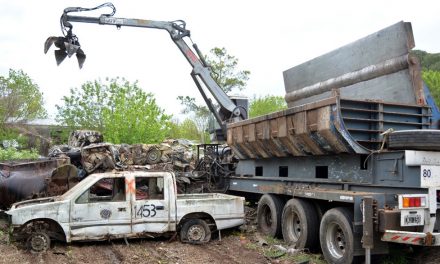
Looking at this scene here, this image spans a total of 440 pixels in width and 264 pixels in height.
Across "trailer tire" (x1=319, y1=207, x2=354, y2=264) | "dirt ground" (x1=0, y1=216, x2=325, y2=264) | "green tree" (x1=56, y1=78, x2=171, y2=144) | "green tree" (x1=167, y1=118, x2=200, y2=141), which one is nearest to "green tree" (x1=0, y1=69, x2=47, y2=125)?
"green tree" (x1=56, y1=78, x2=171, y2=144)

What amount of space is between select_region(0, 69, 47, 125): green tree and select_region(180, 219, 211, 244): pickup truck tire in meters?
28.7

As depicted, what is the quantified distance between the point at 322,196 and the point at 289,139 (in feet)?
5.27

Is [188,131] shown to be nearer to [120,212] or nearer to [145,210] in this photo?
[145,210]

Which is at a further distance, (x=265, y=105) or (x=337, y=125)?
(x=265, y=105)

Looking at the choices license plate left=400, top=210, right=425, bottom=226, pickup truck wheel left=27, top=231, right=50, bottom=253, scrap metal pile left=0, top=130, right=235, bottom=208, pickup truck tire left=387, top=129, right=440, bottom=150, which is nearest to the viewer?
license plate left=400, top=210, right=425, bottom=226

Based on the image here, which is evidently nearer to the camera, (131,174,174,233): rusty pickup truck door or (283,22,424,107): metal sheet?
(283,22,424,107): metal sheet

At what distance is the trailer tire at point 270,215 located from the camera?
9500mm

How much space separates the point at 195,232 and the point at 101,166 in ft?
17.5

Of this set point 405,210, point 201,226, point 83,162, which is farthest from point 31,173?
point 405,210

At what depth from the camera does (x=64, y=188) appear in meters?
10.6

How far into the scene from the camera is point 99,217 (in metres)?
8.47

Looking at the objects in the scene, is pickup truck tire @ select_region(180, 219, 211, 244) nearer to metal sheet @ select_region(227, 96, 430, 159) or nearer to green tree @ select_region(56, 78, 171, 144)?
metal sheet @ select_region(227, 96, 430, 159)

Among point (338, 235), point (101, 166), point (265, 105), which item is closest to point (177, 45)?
point (101, 166)

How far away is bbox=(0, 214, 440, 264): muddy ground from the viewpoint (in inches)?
300
